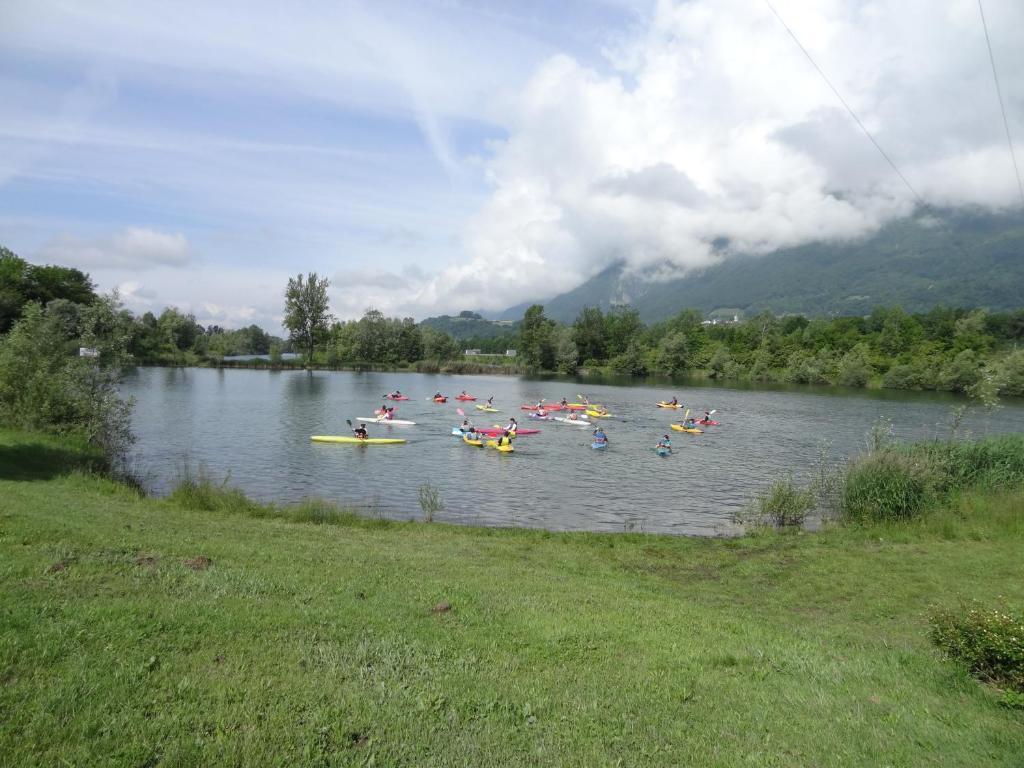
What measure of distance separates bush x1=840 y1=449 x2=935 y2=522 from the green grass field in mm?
8121

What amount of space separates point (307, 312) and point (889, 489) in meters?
132

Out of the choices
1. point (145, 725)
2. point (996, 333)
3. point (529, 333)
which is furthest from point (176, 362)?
point (996, 333)

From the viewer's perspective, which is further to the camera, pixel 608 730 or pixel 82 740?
pixel 608 730

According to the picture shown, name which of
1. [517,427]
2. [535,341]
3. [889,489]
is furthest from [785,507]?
[535,341]

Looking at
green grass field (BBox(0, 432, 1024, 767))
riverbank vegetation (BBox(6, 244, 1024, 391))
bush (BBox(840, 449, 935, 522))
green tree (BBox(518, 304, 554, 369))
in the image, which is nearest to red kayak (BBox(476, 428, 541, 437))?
bush (BBox(840, 449, 935, 522))

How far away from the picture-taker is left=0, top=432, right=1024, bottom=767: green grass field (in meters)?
5.26

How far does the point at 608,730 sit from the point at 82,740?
4374 mm

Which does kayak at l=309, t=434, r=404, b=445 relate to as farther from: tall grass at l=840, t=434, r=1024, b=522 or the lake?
tall grass at l=840, t=434, r=1024, b=522

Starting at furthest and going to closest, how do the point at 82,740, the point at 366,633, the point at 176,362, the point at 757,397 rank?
the point at 176,362, the point at 757,397, the point at 366,633, the point at 82,740

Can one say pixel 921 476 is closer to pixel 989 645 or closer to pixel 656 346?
pixel 989 645

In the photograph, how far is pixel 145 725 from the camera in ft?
16.8

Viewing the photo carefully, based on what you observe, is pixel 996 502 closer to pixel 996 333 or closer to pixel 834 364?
pixel 834 364

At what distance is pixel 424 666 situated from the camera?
670cm

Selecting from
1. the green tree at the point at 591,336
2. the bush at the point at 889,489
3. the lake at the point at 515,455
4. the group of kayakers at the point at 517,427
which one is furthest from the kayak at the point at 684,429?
the green tree at the point at 591,336
